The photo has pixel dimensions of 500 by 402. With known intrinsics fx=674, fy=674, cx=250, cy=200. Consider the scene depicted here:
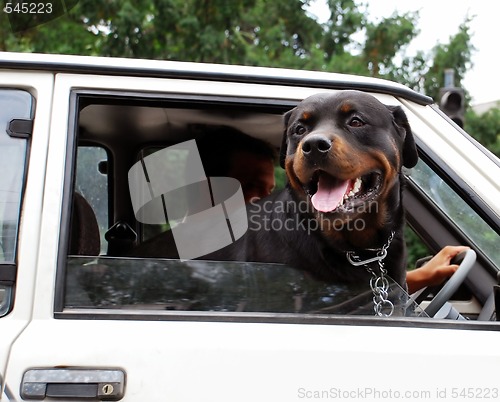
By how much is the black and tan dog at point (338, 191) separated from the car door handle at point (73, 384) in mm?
698

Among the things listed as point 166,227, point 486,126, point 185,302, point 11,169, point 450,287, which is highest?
point 486,126

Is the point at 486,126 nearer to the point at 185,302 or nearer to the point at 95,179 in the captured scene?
the point at 95,179

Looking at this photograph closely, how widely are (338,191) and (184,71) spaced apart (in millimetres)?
636

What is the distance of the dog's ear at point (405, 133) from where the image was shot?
221cm

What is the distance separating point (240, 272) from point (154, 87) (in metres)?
0.61

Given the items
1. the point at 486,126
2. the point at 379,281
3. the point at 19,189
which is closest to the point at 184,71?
the point at 19,189

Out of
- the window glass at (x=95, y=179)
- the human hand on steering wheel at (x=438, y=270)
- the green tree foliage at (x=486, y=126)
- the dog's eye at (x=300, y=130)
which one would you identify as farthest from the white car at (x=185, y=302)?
the green tree foliage at (x=486, y=126)

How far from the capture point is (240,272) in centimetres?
203

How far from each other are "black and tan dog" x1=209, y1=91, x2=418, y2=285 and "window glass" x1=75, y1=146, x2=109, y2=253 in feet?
3.69

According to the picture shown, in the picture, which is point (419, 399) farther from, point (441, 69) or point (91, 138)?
point (441, 69)

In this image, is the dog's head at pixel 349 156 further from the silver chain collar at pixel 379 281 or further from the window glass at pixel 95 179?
the window glass at pixel 95 179

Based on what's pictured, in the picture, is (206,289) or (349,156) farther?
(349,156)

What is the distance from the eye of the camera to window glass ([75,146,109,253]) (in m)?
3.24

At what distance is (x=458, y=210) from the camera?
245 cm
